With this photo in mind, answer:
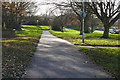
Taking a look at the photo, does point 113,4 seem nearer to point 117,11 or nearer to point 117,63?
point 117,11

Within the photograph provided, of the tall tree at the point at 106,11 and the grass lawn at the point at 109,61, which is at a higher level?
the tall tree at the point at 106,11

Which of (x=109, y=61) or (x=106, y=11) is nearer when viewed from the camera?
(x=109, y=61)

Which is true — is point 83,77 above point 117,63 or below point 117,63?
below

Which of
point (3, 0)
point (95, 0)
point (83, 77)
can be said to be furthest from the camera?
point (95, 0)

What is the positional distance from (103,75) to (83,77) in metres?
0.78

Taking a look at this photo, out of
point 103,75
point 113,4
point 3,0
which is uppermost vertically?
point 113,4

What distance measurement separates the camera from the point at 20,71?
17.1ft

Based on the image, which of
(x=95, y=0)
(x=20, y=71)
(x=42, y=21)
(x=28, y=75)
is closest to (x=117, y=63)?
(x=28, y=75)

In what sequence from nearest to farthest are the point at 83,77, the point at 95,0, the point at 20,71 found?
the point at 83,77
the point at 20,71
the point at 95,0

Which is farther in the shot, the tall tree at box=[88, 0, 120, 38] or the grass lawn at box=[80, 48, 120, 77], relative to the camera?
the tall tree at box=[88, 0, 120, 38]

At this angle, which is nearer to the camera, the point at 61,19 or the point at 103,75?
the point at 103,75

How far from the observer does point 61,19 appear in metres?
44.2

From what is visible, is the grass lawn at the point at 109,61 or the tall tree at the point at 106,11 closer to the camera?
the grass lawn at the point at 109,61

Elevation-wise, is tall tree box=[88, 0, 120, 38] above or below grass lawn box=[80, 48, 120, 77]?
above
